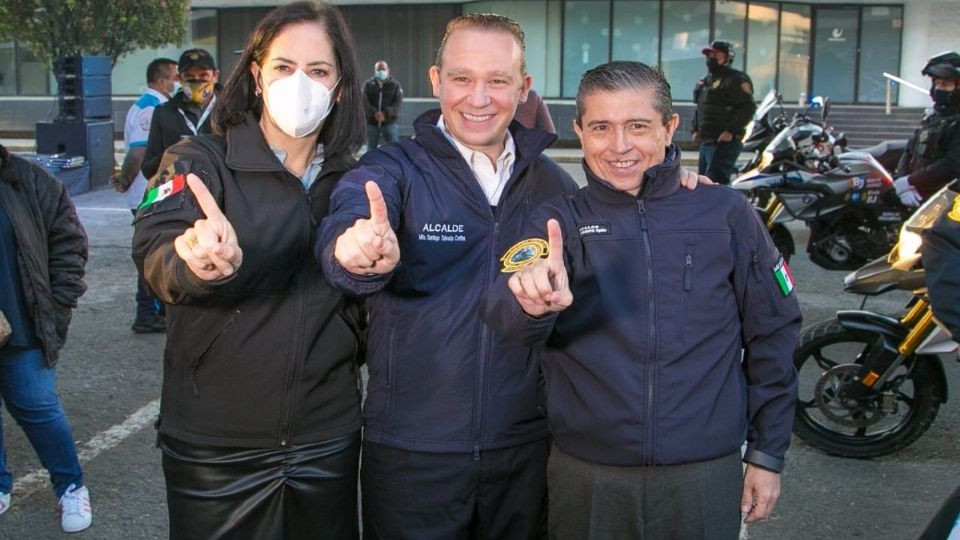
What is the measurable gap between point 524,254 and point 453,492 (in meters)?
0.68

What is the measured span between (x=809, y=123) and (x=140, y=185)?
571 cm

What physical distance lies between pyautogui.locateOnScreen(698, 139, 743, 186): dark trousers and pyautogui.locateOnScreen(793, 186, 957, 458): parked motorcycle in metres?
7.17

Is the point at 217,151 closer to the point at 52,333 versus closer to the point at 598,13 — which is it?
the point at 52,333

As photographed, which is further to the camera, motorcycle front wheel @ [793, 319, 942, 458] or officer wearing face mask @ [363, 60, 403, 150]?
officer wearing face mask @ [363, 60, 403, 150]

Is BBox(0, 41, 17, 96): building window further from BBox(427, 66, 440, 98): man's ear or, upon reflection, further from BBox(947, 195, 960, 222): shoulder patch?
BBox(947, 195, 960, 222): shoulder patch

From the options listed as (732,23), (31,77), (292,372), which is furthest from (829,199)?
(31,77)

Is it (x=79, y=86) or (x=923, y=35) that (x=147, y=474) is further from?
(x=923, y=35)

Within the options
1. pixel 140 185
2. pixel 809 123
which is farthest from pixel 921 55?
pixel 140 185

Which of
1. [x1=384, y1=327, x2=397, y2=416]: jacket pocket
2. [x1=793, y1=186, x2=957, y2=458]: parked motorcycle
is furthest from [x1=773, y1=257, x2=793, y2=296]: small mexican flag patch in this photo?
[x1=793, y1=186, x2=957, y2=458]: parked motorcycle

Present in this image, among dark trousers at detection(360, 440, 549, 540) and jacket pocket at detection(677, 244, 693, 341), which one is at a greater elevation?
jacket pocket at detection(677, 244, 693, 341)

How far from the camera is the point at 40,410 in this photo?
416cm

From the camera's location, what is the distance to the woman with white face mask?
259cm

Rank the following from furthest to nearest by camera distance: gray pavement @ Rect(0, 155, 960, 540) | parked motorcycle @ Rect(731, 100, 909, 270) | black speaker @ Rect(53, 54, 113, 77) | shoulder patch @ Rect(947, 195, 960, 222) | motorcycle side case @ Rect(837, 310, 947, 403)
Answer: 1. black speaker @ Rect(53, 54, 113, 77)
2. parked motorcycle @ Rect(731, 100, 909, 270)
3. motorcycle side case @ Rect(837, 310, 947, 403)
4. gray pavement @ Rect(0, 155, 960, 540)
5. shoulder patch @ Rect(947, 195, 960, 222)

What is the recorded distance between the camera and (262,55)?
275cm
